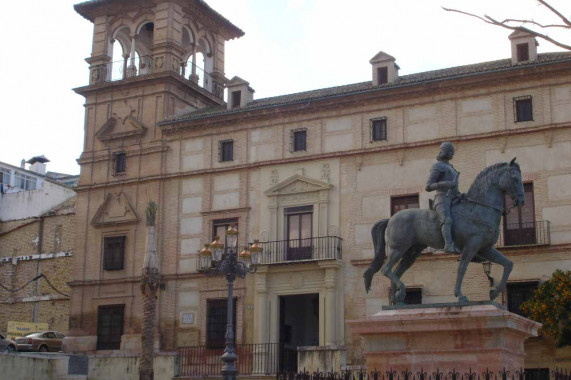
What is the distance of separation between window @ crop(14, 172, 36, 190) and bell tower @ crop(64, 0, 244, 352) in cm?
2126

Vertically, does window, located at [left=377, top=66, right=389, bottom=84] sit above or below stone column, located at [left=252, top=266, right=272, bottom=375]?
above

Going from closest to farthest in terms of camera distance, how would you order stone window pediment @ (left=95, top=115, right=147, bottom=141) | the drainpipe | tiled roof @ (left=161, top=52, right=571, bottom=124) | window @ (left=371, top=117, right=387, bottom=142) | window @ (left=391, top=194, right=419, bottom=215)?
tiled roof @ (left=161, top=52, right=571, bottom=124) < window @ (left=391, top=194, right=419, bottom=215) < window @ (left=371, top=117, right=387, bottom=142) < stone window pediment @ (left=95, top=115, right=147, bottom=141) < the drainpipe

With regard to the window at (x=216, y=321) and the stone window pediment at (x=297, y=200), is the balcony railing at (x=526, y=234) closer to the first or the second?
the stone window pediment at (x=297, y=200)

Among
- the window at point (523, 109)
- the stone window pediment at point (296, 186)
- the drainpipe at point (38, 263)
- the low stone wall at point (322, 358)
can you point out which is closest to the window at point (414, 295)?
the low stone wall at point (322, 358)

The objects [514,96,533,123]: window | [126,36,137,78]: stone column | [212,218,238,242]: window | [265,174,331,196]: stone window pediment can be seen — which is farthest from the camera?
[126,36,137,78]: stone column

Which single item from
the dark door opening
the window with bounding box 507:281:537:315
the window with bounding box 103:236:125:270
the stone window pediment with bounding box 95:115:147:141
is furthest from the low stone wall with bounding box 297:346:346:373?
the stone window pediment with bounding box 95:115:147:141

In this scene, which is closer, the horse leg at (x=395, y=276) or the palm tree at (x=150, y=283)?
the horse leg at (x=395, y=276)

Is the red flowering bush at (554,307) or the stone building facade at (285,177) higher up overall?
the stone building facade at (285,177)

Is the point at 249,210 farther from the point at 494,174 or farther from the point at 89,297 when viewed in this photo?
the point at 494,174

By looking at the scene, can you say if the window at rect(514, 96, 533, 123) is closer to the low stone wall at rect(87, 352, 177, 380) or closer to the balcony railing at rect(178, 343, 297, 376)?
the balcony railing at rect(178, 343, 297, 376)

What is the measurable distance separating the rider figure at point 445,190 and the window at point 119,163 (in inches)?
899

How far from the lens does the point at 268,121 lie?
109ft

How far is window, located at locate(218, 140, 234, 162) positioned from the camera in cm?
3378

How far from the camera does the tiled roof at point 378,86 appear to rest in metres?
29.1
